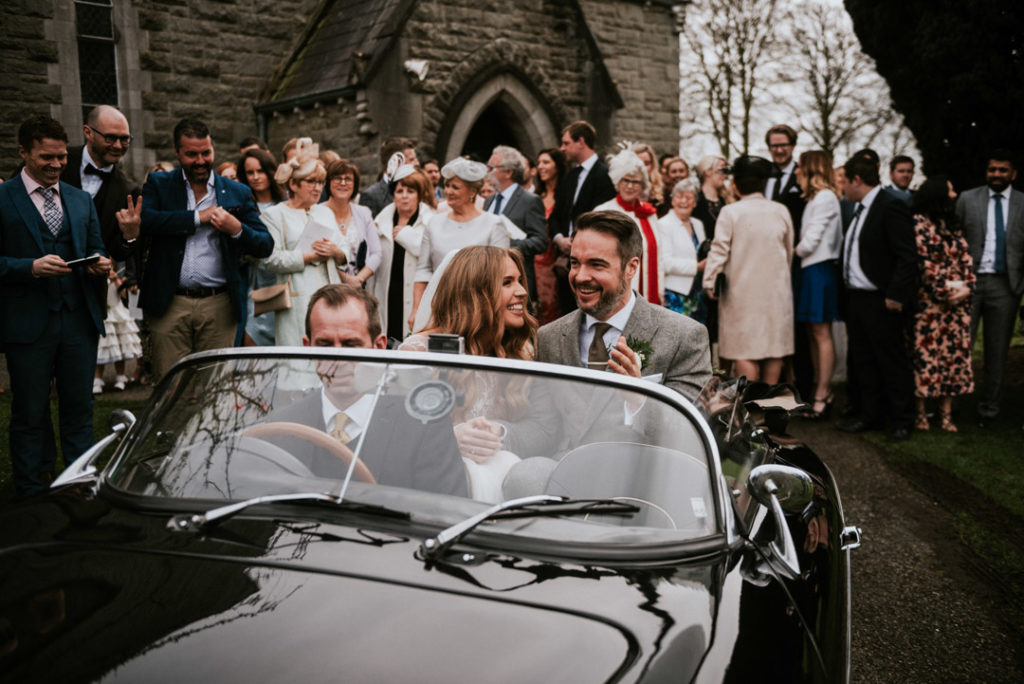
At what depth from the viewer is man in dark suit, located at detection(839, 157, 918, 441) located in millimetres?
7770

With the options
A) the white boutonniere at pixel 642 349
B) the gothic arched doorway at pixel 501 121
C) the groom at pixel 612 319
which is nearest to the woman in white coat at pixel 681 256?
the groom at pixel 612 319

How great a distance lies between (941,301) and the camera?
8.04 metres

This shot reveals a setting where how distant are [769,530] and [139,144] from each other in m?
14.5

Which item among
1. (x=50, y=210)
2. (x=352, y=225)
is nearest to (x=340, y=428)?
(x=50, y=210)

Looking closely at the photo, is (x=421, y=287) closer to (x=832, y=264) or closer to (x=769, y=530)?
(x=832, y=264)

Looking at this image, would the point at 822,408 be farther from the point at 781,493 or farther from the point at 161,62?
the point at 161,62

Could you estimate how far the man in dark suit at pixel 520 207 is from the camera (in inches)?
310

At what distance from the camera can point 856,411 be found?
8.77 metres

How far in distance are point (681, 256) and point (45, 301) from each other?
204 inches

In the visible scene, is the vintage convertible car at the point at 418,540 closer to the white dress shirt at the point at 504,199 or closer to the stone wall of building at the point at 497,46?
the white dress shirt at the point at 504,199

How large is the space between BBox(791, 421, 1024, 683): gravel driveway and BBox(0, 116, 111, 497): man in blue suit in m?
4.37

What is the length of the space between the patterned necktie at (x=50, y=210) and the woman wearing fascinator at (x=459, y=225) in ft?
8.41

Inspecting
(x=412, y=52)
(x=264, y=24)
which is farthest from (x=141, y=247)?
(x=264, y=24)

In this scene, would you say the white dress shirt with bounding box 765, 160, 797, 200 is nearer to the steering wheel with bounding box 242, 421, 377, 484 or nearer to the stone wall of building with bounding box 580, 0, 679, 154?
the steering wheel with bounding box 242, 421, 377, 484
